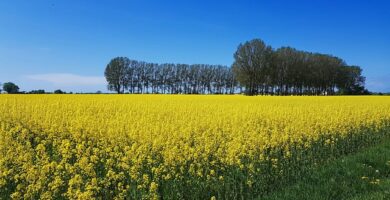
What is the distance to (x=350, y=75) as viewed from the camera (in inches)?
4473

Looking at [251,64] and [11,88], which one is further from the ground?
[251,64]

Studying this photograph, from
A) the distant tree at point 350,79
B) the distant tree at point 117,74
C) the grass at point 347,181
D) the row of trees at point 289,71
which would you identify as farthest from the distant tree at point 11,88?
the distant tree at point 350,79

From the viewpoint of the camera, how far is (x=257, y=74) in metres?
82.3

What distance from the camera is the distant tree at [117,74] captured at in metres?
96.9

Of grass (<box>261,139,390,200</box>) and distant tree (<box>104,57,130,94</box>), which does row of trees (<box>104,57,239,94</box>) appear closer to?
distant tree (<box>104,57,130,94</box>)

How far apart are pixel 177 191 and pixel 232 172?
1.91 meters

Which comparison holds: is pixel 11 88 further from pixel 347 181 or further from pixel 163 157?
pixel 347 181

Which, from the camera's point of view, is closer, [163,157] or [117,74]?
[163,157]

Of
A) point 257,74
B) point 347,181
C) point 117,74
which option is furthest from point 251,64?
point 347,181

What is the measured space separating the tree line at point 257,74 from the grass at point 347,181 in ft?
225

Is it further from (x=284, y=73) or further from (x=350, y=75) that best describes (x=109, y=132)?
(x=350, y=75)

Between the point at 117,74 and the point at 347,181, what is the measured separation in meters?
92.0

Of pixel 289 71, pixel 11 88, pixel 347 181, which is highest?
pixel 289 71

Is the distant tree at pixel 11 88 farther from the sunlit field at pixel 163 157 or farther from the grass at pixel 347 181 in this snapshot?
the grass at pixel 347 181
